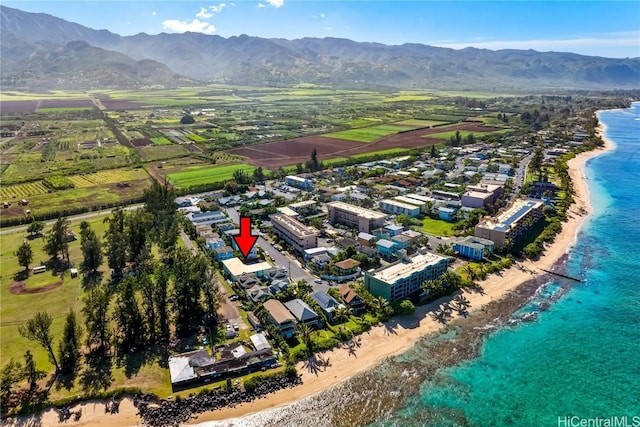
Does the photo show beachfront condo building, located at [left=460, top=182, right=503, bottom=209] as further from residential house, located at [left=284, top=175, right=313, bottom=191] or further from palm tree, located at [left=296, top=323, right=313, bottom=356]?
palm tree, located at [left=296, top=323, right=313, bottom=356]

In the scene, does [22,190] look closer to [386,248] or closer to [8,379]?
[8,379]

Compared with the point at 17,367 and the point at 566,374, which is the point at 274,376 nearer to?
the point at 17,367

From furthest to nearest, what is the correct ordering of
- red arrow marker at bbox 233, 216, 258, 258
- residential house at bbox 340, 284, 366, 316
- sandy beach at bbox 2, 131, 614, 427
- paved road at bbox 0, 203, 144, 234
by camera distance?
paved road at bbox 0, 203, 144, 234
red arrow marker at bbox 233, 216, 258, 258
residential house at bbox 340, 284, 366, 316
sandy beach at bbox 2, 131, 614, 427

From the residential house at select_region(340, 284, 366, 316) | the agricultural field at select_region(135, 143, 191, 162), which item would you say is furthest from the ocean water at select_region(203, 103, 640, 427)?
the agricultural field at select_region(135, 143, 191, 162)

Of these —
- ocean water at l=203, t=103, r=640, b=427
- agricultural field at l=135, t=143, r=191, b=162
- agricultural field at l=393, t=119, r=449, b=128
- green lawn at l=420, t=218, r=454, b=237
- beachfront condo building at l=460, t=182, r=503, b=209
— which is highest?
agricultural field at l=393, t=119, r=449, b=128

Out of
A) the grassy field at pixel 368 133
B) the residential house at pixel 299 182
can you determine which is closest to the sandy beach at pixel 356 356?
the residential house at pixel 299 182

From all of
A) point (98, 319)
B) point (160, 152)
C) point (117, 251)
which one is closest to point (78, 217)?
point (117, 251)
